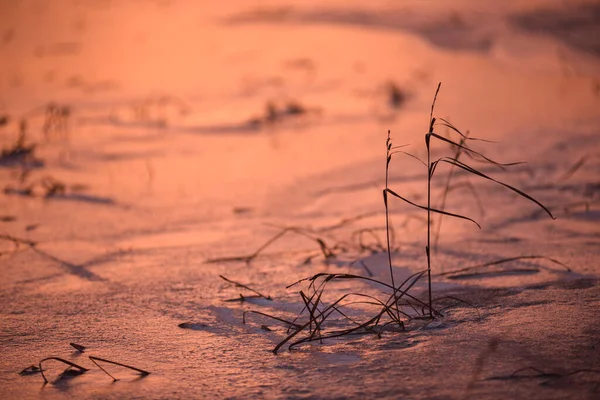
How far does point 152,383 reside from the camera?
1.81 meters

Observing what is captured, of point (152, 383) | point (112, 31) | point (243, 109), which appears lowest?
point (152, 383)

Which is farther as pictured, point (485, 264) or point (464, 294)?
point (485, 264)

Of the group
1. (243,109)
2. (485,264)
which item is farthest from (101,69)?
(485,264)

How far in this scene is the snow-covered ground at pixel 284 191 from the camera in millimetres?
1881

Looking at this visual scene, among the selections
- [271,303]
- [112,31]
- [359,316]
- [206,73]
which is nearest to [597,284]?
[359,316]

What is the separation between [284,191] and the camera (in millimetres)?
3535

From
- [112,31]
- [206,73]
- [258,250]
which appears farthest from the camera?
[112,31]

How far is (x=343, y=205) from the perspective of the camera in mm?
3324

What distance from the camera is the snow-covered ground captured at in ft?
6.17

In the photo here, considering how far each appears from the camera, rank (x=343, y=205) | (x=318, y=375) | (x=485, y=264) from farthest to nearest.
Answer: (x=343, y=205), (x=485, y=264), (x=318, y=375)

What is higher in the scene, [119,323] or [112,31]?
[112,31]

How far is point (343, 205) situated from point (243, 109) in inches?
72.7

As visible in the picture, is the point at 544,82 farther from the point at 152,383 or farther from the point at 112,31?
the point at 152,383

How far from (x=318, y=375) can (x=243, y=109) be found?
336 cm
